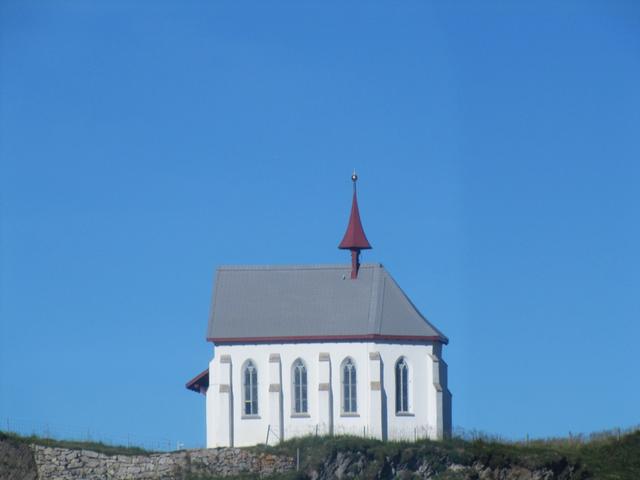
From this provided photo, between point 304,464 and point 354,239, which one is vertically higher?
point 354,239

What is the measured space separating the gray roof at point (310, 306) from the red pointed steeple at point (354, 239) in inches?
15.4

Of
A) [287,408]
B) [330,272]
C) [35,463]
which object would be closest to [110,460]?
[35,463]

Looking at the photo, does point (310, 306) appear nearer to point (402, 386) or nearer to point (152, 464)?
point (402, 386)

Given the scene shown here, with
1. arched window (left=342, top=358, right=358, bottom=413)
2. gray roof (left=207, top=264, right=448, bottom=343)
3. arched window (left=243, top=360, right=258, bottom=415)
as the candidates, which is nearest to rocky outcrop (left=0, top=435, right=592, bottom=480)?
arched window (left=342, top=358, right=358, bottom=413)

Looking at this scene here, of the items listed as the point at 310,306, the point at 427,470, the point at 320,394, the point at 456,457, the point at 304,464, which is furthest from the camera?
the point at 310,306

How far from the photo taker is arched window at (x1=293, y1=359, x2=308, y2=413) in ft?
292

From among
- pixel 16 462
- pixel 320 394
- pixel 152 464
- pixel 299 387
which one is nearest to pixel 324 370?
pixel 320 394

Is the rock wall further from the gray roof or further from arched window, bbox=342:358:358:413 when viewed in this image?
the gray roof

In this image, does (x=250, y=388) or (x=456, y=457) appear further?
(x=250, y=388)

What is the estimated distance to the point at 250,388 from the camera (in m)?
89.2

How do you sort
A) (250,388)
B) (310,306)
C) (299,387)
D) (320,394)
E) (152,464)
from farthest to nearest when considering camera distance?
(310,306), (250,388), (299,387), (320,394), (152,464)

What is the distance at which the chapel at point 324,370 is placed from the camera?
3479 inches

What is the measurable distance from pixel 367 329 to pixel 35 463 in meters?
15.7

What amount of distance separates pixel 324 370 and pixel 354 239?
6814mm
